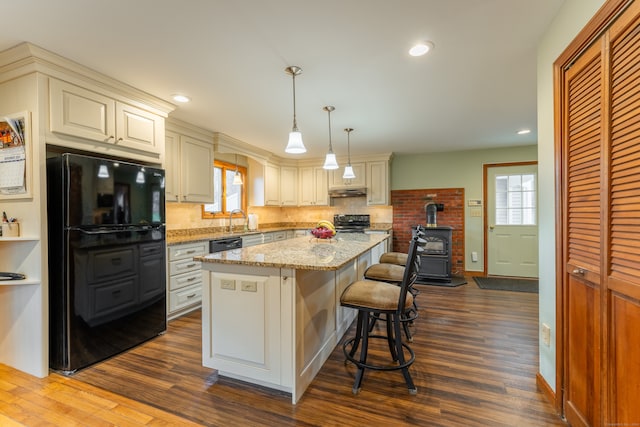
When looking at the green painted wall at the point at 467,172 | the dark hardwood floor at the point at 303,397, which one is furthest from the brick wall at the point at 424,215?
the dark hardwood floor at the point at 303,397

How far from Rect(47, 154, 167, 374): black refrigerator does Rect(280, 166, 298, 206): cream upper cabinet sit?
3.21 m

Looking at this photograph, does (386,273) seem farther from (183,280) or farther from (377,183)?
(377,183)

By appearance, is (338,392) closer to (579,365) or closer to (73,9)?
(579,365)

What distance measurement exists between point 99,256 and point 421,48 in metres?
2.82

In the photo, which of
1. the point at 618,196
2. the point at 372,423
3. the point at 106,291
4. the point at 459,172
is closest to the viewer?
the point at 618,196

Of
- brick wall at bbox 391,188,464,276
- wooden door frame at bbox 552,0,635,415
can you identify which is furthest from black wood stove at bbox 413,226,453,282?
wooden door frame at bbox 552,0,635,415

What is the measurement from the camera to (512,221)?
198 inches

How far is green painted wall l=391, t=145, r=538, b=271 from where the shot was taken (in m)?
5.06

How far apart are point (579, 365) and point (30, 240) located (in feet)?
11.3

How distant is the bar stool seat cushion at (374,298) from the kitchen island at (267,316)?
0.69 ft

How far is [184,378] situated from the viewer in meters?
2.04

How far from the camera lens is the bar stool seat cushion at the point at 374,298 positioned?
182cm

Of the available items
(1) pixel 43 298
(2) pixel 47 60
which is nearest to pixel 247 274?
(1) pixel 43 298

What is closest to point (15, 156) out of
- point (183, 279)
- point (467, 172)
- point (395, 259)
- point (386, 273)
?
point (183, 279)
